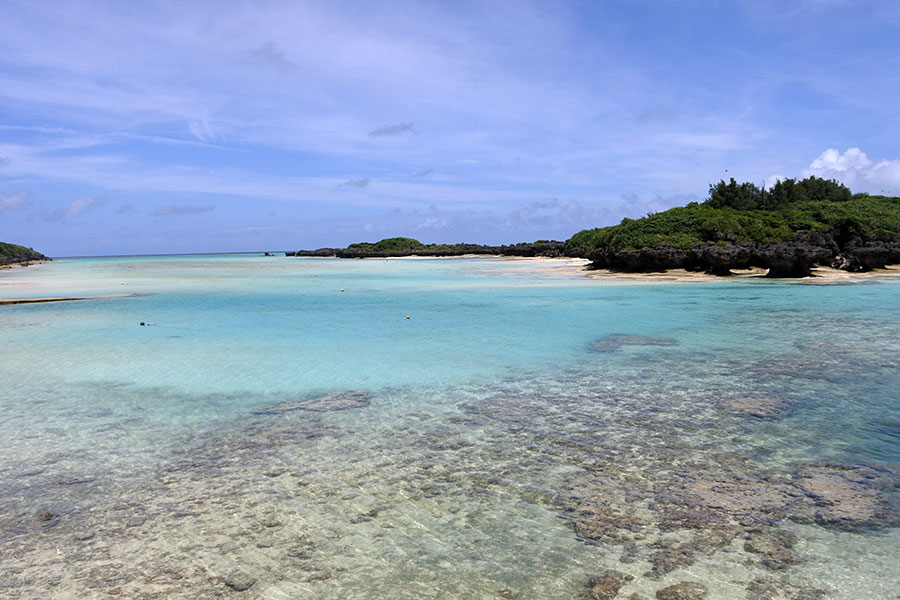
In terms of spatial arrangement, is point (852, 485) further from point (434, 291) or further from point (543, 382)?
point (434, 291)

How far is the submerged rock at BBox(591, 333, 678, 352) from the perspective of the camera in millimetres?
14002

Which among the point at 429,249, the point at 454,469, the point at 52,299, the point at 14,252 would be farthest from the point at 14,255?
the point at 454,469

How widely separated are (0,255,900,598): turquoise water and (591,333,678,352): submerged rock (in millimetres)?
206

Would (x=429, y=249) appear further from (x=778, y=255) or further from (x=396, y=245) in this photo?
(x=778, y=255)

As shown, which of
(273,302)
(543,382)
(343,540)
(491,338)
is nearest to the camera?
(343,540)

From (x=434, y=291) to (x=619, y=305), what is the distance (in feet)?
40.0

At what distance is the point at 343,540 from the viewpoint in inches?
191

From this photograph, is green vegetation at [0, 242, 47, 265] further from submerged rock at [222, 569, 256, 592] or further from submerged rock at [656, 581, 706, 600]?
submerged rock at [656, 581, 706, 600]

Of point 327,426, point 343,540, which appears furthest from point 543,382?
point 343,540

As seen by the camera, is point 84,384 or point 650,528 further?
point 84,384

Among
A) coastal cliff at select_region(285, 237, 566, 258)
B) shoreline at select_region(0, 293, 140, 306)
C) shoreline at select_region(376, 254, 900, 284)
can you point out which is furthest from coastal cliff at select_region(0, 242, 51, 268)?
shoreline at select_region(376, 254, 900, 284)

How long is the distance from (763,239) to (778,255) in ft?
26.9

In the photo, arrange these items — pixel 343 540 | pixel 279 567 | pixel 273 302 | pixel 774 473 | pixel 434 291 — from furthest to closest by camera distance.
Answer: pixel 434 291
pixel 273 302
pixel 774 473
pixel 343 540
pixel 279 567

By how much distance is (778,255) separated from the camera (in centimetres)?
3516
